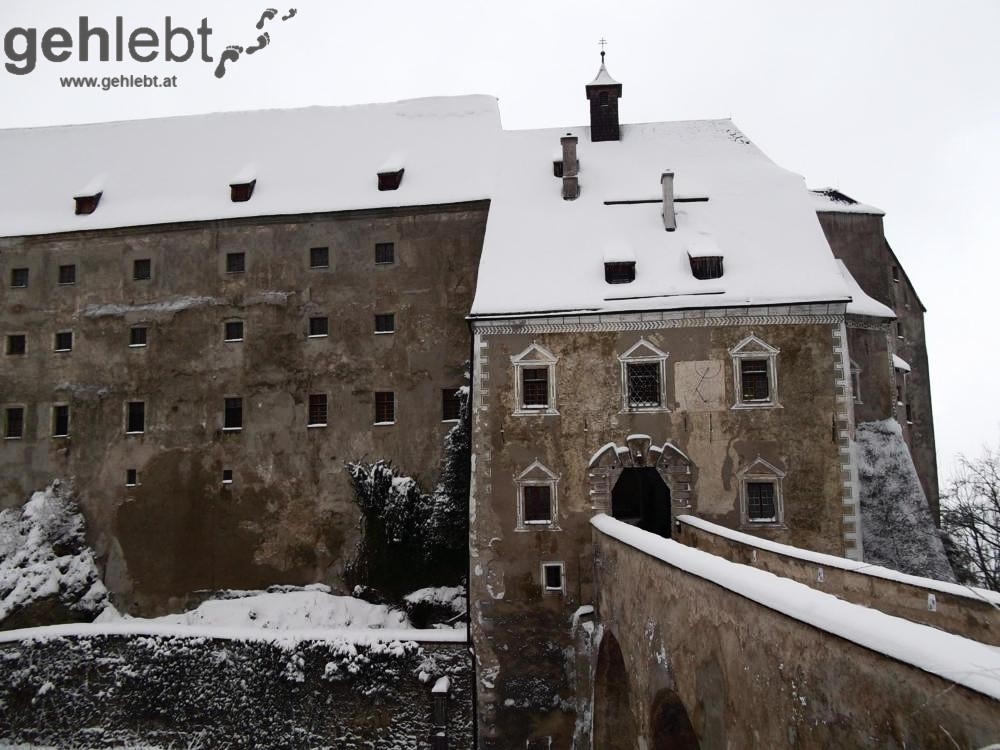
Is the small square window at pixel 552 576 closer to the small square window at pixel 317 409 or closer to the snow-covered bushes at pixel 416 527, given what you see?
the snow-covered bushes at pixel 416 527

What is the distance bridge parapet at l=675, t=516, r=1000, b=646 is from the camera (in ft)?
30.7

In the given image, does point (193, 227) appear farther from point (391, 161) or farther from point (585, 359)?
point (585, 359)

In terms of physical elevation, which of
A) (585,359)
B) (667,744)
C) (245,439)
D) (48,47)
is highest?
(48,47)

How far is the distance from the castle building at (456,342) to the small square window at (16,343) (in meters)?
0.12

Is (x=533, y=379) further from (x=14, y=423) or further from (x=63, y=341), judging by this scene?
(x=14, y=423)

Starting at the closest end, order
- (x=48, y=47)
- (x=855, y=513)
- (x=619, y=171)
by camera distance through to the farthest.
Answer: (x=855, y=513) < (x=619, y=171) < (x=48, y=47)

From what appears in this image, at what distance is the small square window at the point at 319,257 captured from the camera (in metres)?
26.7

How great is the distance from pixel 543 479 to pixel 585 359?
3104 mm

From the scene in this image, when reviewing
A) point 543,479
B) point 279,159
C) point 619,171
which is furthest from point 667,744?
point 279,159

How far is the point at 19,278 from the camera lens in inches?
1117

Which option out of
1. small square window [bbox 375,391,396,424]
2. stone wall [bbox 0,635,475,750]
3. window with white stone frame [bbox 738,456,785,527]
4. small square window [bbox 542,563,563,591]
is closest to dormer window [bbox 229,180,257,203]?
small square window [bbox 375,391,396,424]

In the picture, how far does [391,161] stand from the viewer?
27.5 meters

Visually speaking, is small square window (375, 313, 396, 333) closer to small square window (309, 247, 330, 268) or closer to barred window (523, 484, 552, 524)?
small square window (309, 247, 330, 268)

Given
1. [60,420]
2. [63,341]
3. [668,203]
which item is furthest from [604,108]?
[60,420]
